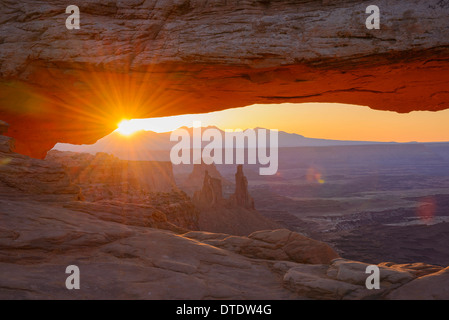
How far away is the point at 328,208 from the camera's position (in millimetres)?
115500

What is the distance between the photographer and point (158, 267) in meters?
7.46

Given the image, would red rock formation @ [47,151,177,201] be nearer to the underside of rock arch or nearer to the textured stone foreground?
the underside of rock arch

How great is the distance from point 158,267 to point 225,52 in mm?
6883

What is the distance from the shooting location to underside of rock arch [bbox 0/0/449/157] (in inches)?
401

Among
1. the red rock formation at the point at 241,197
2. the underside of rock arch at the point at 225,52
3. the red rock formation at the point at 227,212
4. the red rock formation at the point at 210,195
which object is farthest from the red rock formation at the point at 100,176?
the red rock formation at the point at 241,197

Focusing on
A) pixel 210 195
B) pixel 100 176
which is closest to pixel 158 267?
pixel 100 176

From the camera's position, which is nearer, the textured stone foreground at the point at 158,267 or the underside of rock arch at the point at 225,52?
the textured stone foreground at the point at 158,267

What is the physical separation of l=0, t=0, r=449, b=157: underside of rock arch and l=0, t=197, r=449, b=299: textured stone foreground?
505 cm

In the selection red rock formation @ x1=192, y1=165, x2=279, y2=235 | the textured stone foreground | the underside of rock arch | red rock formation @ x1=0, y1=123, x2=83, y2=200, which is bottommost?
the textured stone foreground

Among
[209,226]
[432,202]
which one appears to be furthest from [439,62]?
[432,202]

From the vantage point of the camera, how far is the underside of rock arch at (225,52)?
33.4 feet

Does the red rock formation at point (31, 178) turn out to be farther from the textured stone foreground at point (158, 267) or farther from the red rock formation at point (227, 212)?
the red rock formation at point (227, 212)

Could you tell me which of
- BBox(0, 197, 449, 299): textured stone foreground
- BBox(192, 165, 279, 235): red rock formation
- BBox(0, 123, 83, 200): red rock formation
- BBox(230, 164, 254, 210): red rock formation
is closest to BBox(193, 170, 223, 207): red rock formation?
BBox(192, 165, 279, 235): red rock formation

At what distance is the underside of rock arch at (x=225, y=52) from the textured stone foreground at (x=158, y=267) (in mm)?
5052
